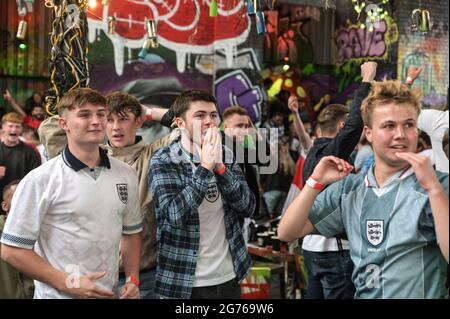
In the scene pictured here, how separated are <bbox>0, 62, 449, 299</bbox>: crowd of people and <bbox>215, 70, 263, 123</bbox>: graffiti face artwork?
4.00m

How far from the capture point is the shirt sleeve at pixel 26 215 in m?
2.37

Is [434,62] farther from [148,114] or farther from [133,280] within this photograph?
[133,280]

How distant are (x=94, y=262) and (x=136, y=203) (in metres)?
0.36

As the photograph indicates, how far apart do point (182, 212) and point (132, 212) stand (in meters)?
0.23

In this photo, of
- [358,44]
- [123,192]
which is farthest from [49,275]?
[358,44]

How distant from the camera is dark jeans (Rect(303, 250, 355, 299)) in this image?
360 cm

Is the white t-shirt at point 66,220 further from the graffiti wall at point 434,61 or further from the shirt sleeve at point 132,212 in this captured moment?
the graffiti wall at point 434,61

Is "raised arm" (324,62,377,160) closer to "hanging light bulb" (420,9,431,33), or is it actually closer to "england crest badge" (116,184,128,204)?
"hanging light bulb" (420,9,431,33)

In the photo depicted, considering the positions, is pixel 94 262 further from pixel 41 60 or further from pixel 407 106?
pixel 41 60

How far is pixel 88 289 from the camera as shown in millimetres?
2383

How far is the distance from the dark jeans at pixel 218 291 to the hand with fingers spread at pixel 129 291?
322mm

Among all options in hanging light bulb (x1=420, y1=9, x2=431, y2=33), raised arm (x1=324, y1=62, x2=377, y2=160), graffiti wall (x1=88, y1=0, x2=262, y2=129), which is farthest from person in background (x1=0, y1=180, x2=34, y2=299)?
graffiti wall (x1=88, y1=0, x2=262, y2=129)
